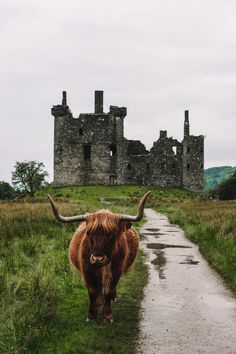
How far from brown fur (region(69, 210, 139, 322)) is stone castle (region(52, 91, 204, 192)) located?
55.4m

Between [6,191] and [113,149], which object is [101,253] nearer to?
[113,149]

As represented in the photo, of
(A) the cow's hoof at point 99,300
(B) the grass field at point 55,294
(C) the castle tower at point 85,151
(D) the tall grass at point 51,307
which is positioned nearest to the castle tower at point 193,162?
(C) the castle tower at point 85,151

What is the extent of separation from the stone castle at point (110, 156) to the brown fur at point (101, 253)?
182 feet

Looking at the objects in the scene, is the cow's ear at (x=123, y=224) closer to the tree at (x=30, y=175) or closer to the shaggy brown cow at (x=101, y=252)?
the shaggy brown cow at (x=101, y=252)

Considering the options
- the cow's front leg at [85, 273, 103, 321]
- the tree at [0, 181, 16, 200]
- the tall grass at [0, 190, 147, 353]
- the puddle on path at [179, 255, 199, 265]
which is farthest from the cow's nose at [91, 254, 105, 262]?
the tree at [0, 181, 16, 200]

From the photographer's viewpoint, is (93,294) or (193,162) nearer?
(93,294)

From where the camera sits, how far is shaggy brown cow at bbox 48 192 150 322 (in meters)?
7.06

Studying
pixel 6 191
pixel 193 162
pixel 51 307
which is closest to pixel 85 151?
pixel 193 162

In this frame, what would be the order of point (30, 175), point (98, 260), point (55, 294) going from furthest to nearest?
point (30, 175) → point (55, 294) → point (98, 260)

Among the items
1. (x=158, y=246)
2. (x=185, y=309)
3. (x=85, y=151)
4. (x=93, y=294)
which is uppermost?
(x=85, y=151)

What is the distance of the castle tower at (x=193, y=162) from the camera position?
2640 inches

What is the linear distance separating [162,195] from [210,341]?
50.3 metres

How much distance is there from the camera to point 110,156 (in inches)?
2542

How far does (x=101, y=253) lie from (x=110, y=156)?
189ft
